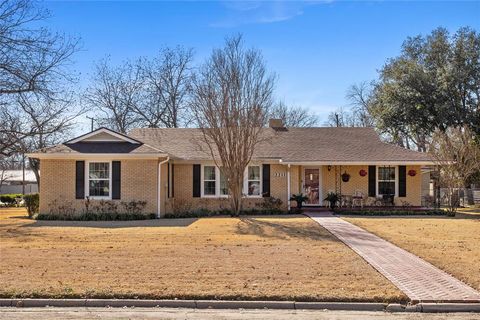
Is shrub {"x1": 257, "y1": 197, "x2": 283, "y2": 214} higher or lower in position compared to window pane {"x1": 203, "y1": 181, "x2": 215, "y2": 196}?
lower

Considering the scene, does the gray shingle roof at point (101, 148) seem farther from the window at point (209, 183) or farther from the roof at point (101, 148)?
the window at point (209, 183)

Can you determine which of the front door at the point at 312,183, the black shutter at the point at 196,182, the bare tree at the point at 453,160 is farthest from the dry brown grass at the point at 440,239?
the black shutter at the point at 196,182

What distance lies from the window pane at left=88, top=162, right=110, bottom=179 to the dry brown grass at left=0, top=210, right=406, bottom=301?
5606 millimetres

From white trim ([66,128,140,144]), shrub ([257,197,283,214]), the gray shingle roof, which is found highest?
white trim ([66,128,140,144])

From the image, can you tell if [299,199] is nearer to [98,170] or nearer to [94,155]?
[98,170]

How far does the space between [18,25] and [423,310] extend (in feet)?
64.9

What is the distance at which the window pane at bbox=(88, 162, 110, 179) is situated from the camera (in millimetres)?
22172

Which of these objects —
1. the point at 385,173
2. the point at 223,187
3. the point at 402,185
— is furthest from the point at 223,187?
the point at 402,185

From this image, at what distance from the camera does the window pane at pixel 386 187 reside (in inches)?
1007

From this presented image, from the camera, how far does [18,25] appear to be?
69.9 ft

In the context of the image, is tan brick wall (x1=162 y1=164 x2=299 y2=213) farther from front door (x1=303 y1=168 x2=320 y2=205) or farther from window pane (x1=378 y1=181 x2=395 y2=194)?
window pane (x1=378 y1=181 x2=395 y2=194)

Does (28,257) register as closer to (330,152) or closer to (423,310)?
(423,310)

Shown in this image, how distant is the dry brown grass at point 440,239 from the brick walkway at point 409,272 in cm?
28

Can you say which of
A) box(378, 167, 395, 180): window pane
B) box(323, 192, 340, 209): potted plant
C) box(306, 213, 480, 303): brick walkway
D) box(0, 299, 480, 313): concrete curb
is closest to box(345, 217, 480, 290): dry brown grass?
box(306, 213, 480, 303): brick walkway
